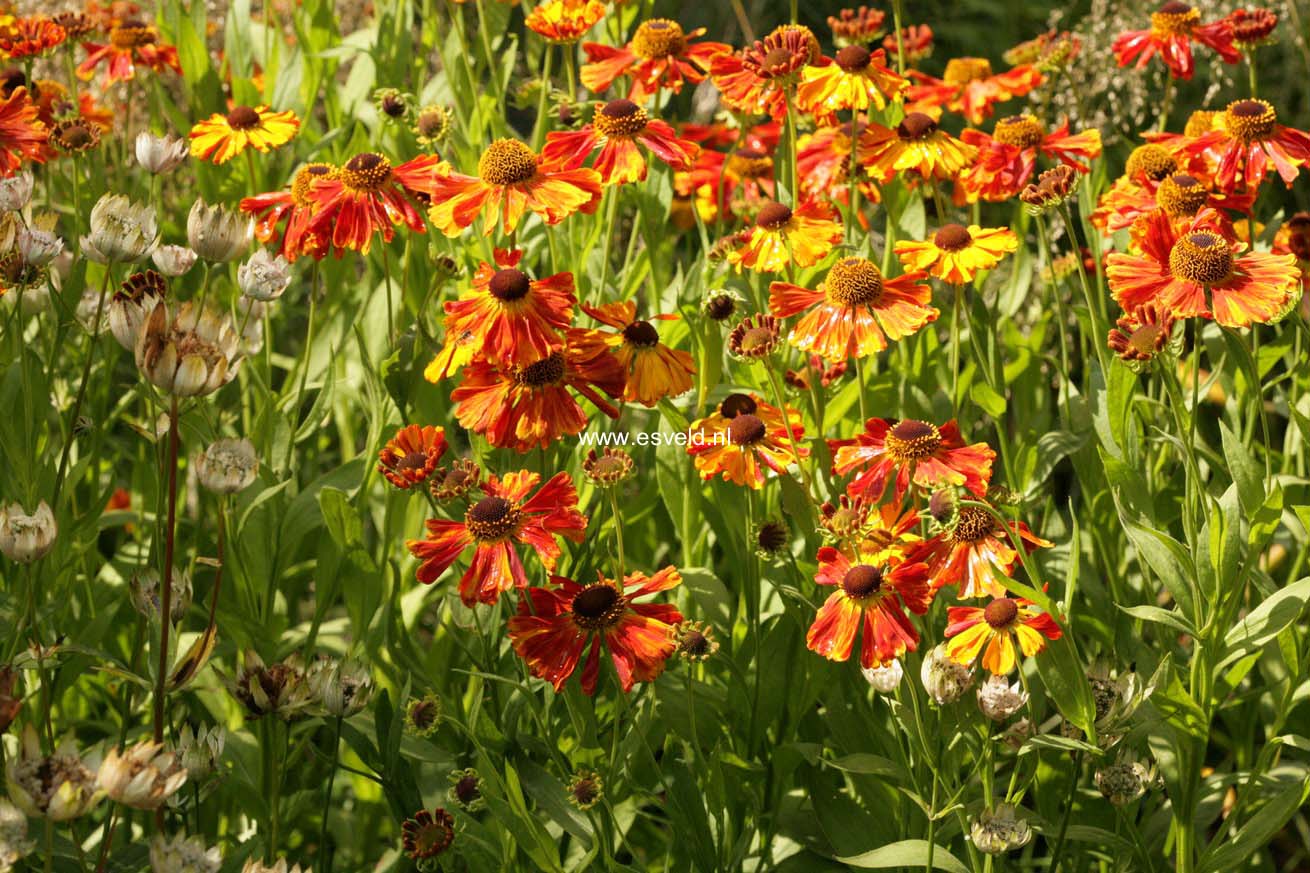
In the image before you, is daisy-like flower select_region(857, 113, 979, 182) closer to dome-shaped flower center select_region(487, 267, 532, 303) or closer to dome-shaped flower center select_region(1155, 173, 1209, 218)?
dome-shaped flower center select_region(1155, 173, 1209, 218)

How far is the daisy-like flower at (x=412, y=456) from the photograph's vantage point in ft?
4.33

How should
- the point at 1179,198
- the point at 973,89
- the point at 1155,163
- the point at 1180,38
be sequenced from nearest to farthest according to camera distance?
the point at 1179,198, the point at 1155,163, the point at 1180,38, the point at 973,89

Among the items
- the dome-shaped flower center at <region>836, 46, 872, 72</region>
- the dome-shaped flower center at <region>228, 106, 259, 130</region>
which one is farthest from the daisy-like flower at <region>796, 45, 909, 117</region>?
the dome-shaped flower center at <region>228, 106, 259, 130</region>

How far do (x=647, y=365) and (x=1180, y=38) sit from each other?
3.32 ft

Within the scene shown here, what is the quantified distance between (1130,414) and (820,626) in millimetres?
454

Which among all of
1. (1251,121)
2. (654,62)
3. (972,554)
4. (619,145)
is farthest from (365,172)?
(1251,121)

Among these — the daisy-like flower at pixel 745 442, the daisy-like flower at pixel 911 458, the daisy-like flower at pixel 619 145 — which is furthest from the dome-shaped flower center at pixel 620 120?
the daisy-like flower at pixel 911 458

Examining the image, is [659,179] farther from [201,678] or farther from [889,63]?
[889,63]

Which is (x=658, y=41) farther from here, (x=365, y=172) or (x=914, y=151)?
(x=365, y=172)

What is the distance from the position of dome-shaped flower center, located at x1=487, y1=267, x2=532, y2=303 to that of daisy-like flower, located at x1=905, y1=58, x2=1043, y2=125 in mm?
952

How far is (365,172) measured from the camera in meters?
1.53

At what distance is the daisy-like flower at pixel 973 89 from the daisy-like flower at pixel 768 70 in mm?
408

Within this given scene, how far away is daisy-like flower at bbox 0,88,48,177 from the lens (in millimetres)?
1582

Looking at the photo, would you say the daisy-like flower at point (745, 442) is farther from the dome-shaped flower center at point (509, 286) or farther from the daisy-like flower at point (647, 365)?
the dome-shaped flower center at point (509, 286)
